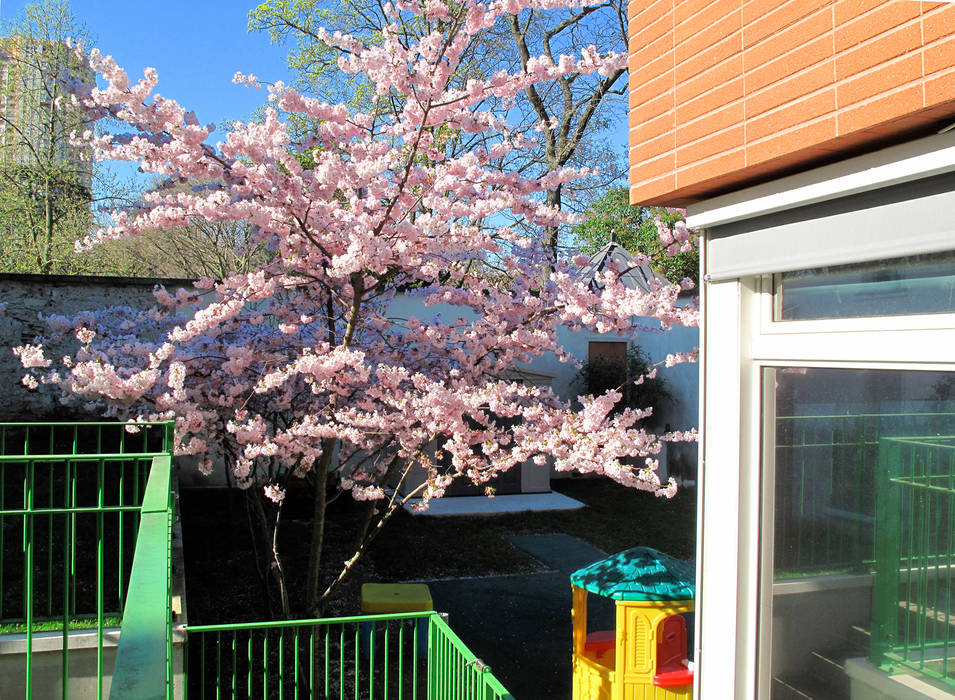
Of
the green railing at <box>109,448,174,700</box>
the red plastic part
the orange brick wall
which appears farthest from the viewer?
the red plastic part

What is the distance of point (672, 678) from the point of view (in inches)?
173

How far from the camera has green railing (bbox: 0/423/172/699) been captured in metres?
3.55

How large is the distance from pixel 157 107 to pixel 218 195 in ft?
1.99

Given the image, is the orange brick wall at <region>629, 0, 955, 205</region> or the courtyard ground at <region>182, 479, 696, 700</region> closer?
the orange brick wall at <region>629, 0, 955, 205</region>

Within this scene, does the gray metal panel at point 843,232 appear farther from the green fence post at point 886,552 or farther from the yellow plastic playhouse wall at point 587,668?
the yellow plastic playhouse wall at point 587,668

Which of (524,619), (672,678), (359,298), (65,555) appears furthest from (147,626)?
(524,619)

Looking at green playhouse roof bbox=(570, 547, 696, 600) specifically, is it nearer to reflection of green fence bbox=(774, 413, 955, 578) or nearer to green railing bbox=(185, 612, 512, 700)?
green railing bbox=(185, 612, 512, 700)

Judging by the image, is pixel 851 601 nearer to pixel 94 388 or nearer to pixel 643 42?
pixel 643 42

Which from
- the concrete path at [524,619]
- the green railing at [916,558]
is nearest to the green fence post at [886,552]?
the green railing at [916,558]

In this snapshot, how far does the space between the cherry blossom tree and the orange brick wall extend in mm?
1828

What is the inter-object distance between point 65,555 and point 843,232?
186 inches

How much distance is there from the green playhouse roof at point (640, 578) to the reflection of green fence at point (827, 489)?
1.95 m

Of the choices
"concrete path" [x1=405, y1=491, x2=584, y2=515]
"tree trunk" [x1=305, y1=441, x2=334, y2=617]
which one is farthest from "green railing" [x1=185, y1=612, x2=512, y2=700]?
"concrete path" [x1=405, y1=491, x2=584, y2=515]

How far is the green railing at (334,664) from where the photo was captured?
411 centimetres
